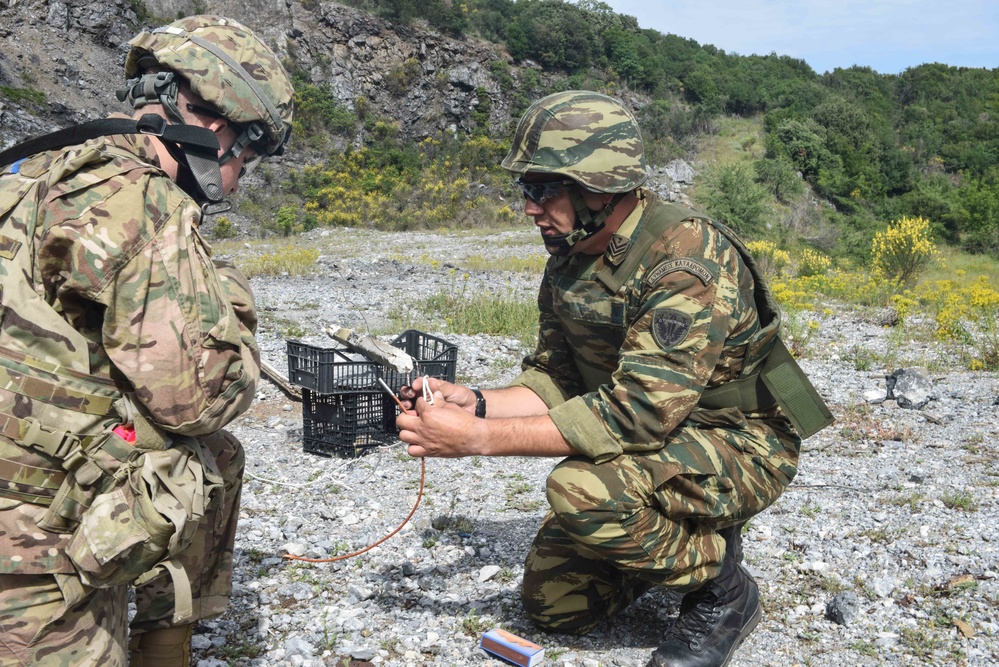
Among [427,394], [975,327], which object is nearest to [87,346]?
[427,394]

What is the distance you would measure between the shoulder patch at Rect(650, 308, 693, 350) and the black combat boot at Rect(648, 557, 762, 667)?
85 centimetres

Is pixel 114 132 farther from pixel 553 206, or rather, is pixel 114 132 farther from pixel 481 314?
pixel 481 314

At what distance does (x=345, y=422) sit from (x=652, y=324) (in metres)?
2.44

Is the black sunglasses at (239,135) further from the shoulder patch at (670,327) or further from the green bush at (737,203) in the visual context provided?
the green bush at (737,203)

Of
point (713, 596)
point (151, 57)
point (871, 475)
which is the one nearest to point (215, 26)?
point (151, 57)

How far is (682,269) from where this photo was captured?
2.49 metres

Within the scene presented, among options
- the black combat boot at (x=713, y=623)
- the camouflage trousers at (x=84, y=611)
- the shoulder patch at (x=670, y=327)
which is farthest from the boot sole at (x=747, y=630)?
the camouflage trousers at (x=84, y=611)

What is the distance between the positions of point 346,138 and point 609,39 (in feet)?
53.1

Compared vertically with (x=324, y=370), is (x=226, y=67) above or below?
above

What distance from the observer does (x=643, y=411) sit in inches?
95.3

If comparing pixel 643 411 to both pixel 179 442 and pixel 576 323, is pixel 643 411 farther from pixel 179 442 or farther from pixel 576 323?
pixel 179 442

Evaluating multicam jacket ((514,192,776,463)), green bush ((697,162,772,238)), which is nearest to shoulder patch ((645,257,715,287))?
multicam jacket ((514,192,776,463))

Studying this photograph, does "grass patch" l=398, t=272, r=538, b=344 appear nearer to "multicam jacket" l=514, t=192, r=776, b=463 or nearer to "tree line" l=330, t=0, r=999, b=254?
"multicam jacket" l=514, t=192, r=776, b=463

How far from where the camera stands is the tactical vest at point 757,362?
2.64 m
